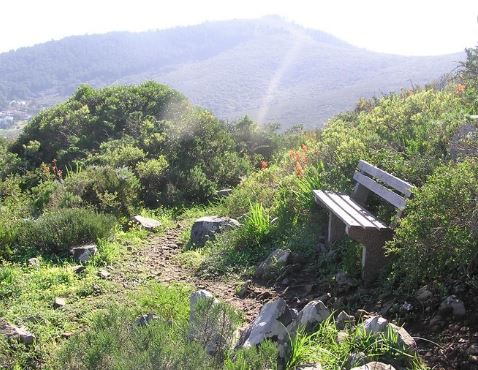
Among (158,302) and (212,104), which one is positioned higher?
(158,302)

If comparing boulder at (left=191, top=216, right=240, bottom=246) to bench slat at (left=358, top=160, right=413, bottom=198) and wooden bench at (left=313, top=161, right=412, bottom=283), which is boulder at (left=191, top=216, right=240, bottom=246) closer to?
wooden bench at (left=313, top=161, right=412, bottom=283)

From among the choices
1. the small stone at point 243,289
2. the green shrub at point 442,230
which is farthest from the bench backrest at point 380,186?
the small stone at point 243,289

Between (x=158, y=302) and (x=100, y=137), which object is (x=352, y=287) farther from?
(x=100, y=137)

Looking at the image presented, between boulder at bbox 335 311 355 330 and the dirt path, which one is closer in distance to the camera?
boulder at bbox 335 311 355 330

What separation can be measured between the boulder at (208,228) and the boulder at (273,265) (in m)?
1.76

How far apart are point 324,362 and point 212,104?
94470 mm

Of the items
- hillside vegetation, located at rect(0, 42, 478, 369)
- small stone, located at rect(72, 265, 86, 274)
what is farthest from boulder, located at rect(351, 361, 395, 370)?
small stone, located at rect(72, 265, 86, 274)

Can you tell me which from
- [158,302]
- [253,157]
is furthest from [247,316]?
[253,157]

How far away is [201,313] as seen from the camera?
10.9 ft

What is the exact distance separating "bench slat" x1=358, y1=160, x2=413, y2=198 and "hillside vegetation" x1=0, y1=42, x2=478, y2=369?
23 centimetres

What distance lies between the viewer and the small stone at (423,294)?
3.90 m

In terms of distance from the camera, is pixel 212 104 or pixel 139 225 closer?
pixel 139 225

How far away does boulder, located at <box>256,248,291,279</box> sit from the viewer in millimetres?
5626

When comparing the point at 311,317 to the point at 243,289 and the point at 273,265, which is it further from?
the point at 273,265
